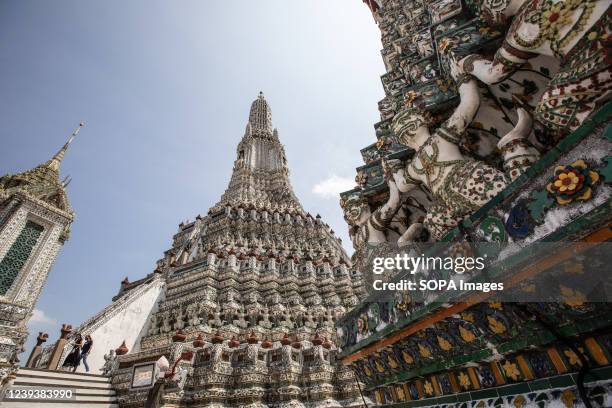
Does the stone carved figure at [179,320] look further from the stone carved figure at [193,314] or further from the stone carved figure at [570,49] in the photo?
the stone carved figure at [570,49]

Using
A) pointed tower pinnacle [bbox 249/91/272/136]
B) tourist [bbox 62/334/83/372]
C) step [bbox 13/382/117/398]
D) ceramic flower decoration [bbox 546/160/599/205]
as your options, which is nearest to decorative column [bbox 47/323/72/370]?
tourist [bbox 62/334/83/372]

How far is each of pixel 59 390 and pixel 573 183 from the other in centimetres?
1257

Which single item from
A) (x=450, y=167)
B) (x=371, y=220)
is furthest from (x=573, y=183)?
(x=371, y=220)

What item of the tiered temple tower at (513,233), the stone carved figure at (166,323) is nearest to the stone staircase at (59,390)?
the stone carved figure at (166,323)

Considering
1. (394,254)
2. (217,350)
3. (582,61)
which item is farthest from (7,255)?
(582,61)

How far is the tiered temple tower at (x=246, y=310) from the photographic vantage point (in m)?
10.8

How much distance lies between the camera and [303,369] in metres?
11.5

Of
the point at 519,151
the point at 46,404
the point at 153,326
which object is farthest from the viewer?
the point at 153,326

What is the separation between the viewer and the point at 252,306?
19.2 metres

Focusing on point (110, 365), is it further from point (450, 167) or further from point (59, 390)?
point (450, 167)

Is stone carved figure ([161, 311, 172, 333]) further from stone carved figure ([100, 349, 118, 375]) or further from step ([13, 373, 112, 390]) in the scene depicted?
step ([13, 373, 112, 390])

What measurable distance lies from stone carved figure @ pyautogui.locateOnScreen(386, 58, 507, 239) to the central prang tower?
7793 millimetres

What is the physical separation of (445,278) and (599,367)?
0.91m

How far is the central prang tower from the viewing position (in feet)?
35.3
